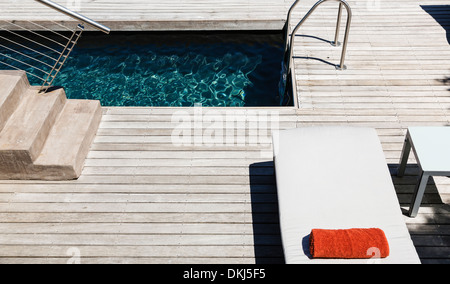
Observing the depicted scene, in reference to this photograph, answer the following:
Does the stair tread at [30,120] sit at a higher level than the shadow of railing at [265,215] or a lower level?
higher

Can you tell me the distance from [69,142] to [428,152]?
3.48 m

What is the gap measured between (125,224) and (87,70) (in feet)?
12.3

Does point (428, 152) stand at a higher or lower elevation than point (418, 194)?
higher

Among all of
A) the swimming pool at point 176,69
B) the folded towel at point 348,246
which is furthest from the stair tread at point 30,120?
the folded towel at point 348,246

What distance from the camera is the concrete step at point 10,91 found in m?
4.34

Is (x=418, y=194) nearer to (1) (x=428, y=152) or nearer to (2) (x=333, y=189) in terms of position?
(1) (x=428, y=152)

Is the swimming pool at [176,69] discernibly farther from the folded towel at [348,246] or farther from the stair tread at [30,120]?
the folded towel at [348,246]

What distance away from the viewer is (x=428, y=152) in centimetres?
352

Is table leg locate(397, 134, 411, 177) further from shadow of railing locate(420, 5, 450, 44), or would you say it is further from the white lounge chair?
shadow of railing locate(420, 5, 450, 44)

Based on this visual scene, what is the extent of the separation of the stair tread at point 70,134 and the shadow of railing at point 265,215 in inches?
72.1

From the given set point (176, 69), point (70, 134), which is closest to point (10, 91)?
point (70, 134)
